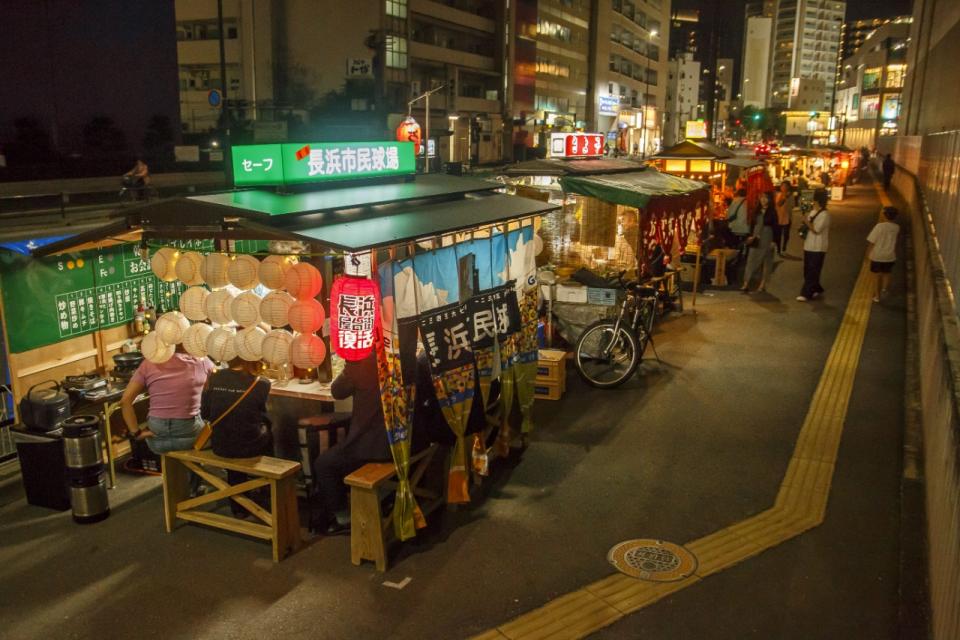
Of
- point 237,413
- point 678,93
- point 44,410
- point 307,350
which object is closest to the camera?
point 237,413

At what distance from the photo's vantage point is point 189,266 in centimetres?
732

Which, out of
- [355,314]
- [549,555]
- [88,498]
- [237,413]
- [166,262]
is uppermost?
[166,262]

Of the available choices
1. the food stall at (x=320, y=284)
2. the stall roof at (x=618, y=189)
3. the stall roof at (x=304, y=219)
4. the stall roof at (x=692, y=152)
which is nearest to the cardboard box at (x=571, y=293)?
the stall roof at (x=618, y=189)

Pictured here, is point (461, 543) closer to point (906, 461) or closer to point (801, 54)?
point (906, 461)

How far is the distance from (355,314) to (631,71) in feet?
323

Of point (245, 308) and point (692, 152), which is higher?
point (692, 152)

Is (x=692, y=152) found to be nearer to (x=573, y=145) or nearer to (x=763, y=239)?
(x=763, y=239)

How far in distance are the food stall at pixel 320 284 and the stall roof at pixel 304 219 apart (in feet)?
0.06

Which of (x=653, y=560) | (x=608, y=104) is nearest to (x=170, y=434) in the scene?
(x=653, y=560)

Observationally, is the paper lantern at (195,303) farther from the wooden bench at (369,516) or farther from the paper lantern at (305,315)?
the wooden bench at (369,516)

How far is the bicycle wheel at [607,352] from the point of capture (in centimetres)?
1119

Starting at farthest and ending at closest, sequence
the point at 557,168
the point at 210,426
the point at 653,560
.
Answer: the point at 557,168, the point at 210,426, the point at 653,560

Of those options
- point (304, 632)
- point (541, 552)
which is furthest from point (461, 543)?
point (304, 632)

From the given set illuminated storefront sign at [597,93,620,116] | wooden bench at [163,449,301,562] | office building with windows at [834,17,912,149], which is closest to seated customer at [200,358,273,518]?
wooden bench at [163,449,301,562]
